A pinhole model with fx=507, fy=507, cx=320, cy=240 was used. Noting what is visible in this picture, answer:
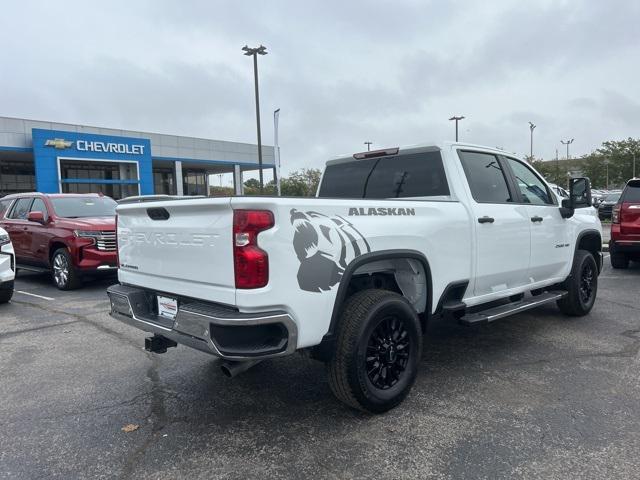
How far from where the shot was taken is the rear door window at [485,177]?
4.48 meters

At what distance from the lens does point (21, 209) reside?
1023 centimetres

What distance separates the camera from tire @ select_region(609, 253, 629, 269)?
31.5 ft

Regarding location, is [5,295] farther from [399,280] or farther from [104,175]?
[104,175]

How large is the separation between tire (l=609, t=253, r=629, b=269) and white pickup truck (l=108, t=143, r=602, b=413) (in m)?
5.45

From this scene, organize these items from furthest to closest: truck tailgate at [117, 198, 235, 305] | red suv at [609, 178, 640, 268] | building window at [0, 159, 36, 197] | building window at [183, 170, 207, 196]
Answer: building window at [183, 170, 207, 196] → building window at [0, 159, 36, 197] → red suv at [609, 178, 640, 268] → truck tailgate at [117, 198, 235, 305]

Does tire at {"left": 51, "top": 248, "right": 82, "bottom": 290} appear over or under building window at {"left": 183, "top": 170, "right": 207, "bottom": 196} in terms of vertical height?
under

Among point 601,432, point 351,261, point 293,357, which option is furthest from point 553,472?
point 293,357

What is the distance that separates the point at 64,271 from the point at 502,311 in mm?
7450

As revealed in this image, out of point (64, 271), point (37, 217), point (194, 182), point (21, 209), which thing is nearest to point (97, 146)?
point (194, 182)

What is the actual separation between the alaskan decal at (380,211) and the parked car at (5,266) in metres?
6.02

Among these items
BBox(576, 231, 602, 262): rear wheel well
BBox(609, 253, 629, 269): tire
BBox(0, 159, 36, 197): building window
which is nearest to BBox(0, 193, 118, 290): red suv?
BBox(576, 231, 602, 262): rear wheel well

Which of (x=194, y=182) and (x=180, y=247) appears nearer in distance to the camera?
(x=180, y=247)

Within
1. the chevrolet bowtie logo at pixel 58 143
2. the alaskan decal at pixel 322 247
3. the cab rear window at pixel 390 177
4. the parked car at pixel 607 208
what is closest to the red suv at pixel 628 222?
the cab rear window at pixel 390 177

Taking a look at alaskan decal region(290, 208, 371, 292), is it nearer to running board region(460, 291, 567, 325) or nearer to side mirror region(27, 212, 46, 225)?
running board region(460, 291, 567, 325)
